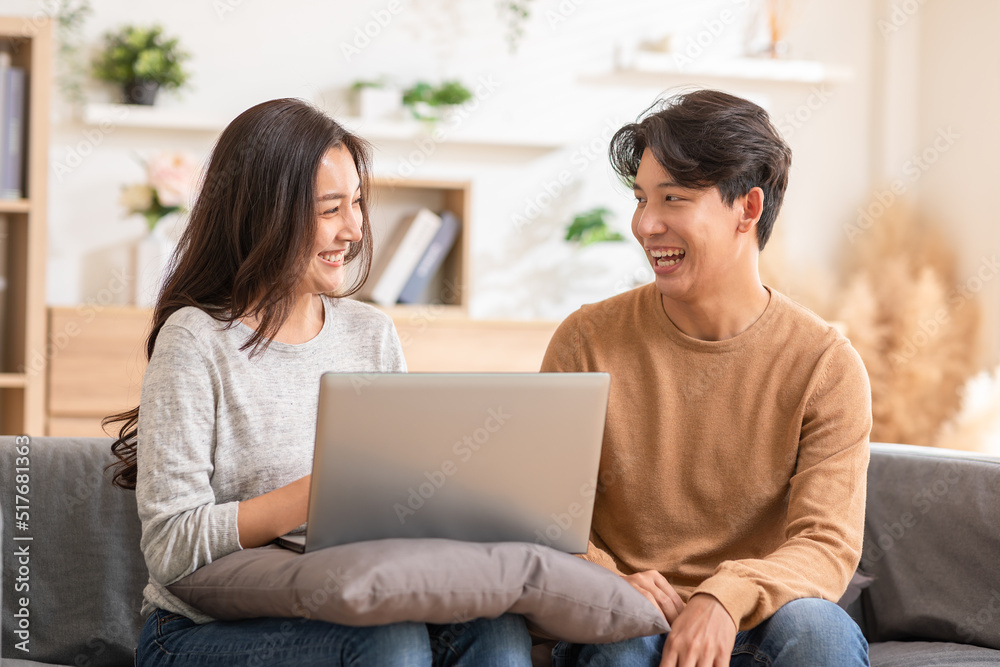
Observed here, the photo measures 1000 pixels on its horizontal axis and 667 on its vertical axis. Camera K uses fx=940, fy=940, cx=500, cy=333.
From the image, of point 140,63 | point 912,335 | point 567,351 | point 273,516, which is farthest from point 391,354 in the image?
point 912,335

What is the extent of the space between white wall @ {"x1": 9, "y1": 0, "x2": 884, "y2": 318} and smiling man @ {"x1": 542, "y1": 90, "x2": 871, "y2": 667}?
174cm

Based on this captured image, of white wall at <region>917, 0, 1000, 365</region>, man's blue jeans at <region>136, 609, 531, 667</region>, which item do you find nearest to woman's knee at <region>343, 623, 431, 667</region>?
man's blue jeans at <region>136, 609, 531, 667</region>

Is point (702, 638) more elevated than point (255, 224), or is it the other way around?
point (255, 224)

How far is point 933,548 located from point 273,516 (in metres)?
1.13

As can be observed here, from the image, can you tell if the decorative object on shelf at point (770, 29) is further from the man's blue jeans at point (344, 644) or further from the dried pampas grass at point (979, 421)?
the man's blue jeans at point (344, 644)

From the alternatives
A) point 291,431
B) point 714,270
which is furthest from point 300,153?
point 714,270

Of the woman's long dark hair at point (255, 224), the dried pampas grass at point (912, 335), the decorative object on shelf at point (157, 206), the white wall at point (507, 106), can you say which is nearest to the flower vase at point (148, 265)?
the decorative object on shelf at point (157, 206)

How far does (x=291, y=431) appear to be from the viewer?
1.32 meters

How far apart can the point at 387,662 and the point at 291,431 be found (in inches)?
15.3

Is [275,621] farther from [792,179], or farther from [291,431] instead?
[792,179]

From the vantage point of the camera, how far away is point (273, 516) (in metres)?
1.17

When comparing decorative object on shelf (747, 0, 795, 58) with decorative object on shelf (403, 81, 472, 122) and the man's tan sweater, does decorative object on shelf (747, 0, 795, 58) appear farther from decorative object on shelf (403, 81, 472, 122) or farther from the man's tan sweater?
the man's tan sweater

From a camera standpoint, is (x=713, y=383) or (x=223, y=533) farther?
(x=713, y=383)

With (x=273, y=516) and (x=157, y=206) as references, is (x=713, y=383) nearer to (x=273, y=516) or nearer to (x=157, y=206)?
(x=273, y=516)
